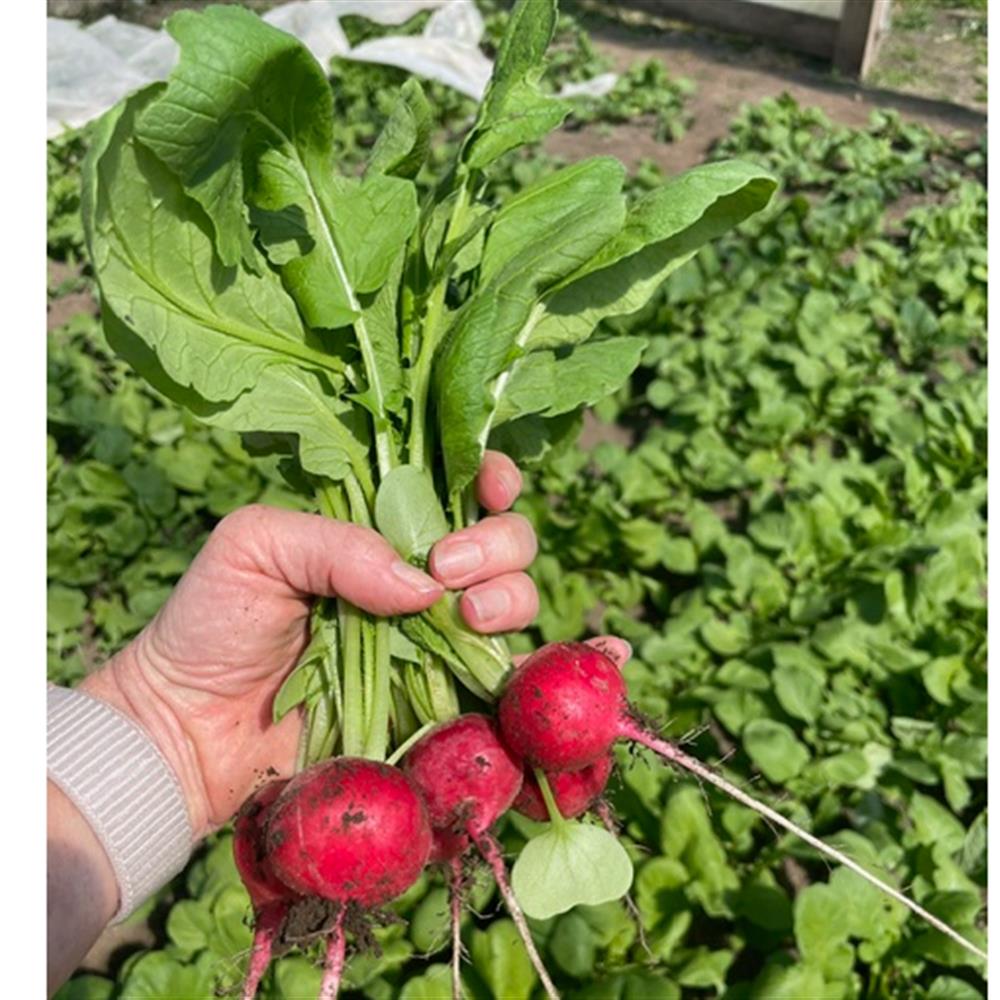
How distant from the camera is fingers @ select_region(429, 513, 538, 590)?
4.33 ft

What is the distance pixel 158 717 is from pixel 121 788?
0.15 meters

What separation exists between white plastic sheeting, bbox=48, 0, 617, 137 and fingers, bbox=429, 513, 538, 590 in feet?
13.3

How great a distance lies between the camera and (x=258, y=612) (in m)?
1.50

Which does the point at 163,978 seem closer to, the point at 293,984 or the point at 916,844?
the point at 293,984

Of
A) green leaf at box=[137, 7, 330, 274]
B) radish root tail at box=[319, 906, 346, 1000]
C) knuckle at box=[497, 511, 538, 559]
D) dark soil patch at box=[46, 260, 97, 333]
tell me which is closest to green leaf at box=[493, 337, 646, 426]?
Answer: knuckle at box=[497, 511, 538, 559]

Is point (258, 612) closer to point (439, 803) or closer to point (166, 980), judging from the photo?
point (439, 803)

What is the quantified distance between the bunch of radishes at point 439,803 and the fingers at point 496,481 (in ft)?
0.68

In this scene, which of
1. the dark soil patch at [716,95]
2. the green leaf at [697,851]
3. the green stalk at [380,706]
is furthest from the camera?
the dark soil patch at [716,95]

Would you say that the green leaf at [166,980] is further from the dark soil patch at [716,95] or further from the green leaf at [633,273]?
the dark soil patch at [716,95]

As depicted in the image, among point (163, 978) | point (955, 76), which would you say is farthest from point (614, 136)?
point (163, 978)

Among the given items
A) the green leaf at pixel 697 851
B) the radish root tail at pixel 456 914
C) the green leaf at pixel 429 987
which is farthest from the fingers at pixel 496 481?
the green leaf at pixel 697 851

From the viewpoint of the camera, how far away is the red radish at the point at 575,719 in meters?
1.29

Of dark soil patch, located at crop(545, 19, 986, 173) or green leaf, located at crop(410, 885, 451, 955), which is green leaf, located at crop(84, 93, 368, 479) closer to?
green leaf, located at crop(410, 885, 451, 955)

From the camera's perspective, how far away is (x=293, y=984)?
5.89 feet
